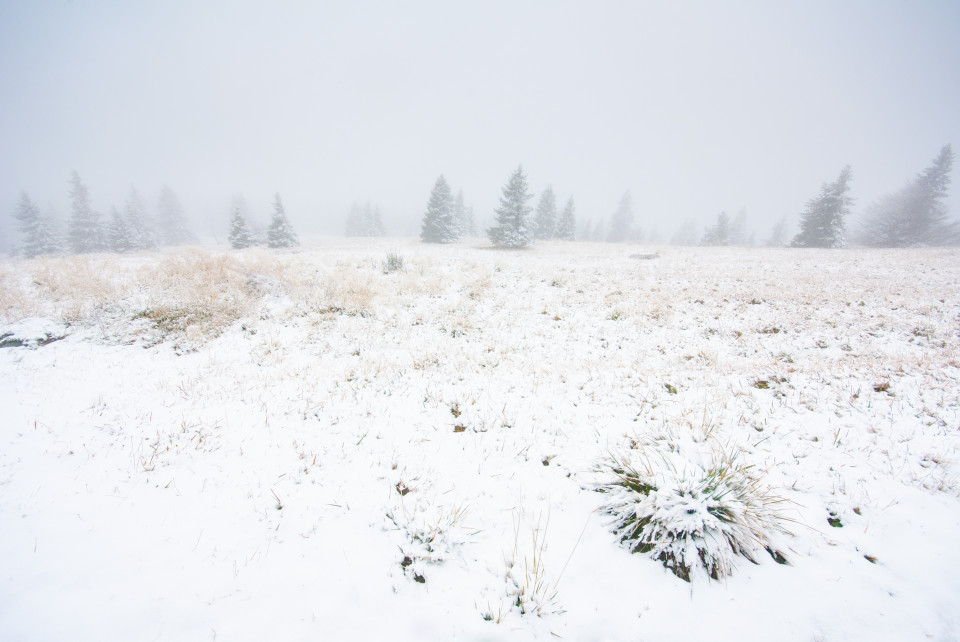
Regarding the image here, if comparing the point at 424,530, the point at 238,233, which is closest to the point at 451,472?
the point at 424,530

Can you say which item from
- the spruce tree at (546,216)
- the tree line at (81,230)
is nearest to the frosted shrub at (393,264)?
the spruce tree at (546,216)

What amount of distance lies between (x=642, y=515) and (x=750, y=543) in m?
0.99

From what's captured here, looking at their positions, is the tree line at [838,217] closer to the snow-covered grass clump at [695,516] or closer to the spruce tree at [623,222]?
the snow-covered grass clump at [695,516]

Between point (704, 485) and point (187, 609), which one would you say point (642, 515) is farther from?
point (187, 609)

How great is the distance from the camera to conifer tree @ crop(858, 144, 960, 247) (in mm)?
29734

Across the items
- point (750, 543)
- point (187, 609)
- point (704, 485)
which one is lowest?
point (187, 609)

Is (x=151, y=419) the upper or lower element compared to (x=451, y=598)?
upper

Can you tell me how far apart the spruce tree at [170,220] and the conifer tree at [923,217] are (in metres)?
90.0

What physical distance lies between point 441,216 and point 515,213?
351 inches

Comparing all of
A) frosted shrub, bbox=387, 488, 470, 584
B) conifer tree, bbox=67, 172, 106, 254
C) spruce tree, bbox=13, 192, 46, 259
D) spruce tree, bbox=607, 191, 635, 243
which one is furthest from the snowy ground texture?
spruce tree, bbox=607, 191, 635, 243

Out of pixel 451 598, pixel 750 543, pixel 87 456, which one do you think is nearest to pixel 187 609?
pixel 451 598

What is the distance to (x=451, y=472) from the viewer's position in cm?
436

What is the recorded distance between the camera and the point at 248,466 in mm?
4395

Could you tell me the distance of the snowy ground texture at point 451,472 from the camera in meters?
2.94
